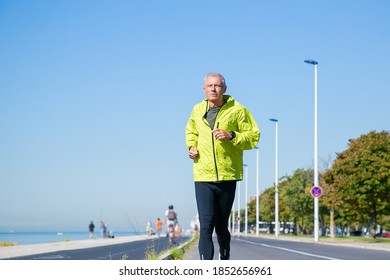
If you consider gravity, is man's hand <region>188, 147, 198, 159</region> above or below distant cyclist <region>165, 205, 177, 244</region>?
above

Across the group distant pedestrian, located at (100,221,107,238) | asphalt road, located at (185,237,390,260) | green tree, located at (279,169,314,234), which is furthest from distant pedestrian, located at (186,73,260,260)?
green tree, located at (279,169,314,234)

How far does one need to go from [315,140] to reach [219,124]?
121ft

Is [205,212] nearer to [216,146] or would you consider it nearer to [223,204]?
[223,204]

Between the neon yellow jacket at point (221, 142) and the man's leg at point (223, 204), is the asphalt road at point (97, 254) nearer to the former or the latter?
the man's leg at point (223, 204)

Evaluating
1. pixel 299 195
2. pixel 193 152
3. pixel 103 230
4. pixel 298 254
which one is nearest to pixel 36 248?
pixel 298 254

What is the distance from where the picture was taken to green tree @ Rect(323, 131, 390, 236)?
3844 centimetres

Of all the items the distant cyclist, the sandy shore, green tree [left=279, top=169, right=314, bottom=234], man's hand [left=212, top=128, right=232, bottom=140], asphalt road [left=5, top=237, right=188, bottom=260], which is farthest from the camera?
green tree [left=279, top=169, right=314, bottom=234]

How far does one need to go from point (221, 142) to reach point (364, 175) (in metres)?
34.1

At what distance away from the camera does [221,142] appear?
597cm

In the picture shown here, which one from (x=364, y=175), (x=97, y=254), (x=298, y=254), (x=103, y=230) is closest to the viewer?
(x=298, y=254)

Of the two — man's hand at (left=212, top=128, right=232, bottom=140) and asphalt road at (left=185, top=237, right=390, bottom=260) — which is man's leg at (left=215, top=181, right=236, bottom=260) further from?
asphalt road at (left=185, top=237, right=390, bottom=260)

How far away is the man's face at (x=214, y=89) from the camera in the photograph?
5.92 m
